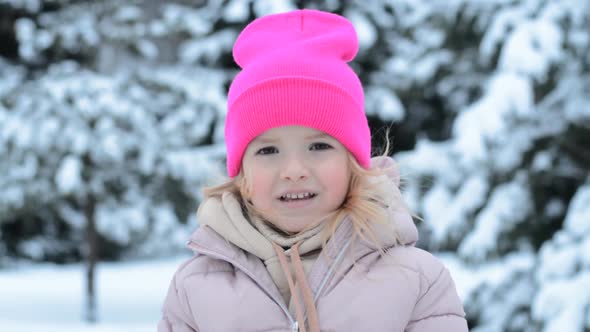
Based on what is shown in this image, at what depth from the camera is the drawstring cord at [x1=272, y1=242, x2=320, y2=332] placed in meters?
1.56

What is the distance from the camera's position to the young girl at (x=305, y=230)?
157cm

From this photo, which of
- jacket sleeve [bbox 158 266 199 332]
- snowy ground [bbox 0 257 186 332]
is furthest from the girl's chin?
snowy ground [bbox 0 257 186 332]

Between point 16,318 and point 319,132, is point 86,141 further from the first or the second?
point 319,132

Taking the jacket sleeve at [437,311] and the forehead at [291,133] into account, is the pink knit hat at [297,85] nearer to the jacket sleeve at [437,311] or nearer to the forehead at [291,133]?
the forehead at [291,133]

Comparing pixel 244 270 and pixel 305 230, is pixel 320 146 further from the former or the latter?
pixel 244 270

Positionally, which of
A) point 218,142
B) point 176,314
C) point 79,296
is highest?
point 176,314

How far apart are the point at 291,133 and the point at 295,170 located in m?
0.10

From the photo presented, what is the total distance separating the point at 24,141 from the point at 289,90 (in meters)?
5.01

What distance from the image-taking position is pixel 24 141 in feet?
20.1

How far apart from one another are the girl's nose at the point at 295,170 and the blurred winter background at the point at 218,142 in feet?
1.36

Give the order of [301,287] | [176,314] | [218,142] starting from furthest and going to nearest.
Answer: [218,142], [176,314], [301,287]

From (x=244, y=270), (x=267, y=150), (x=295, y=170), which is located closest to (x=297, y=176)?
(x=295, y=170)

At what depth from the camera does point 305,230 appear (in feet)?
5.48

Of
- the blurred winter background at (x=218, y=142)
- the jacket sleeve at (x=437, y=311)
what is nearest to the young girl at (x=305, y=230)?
the jacket sleeve at (x=437, y=311)
